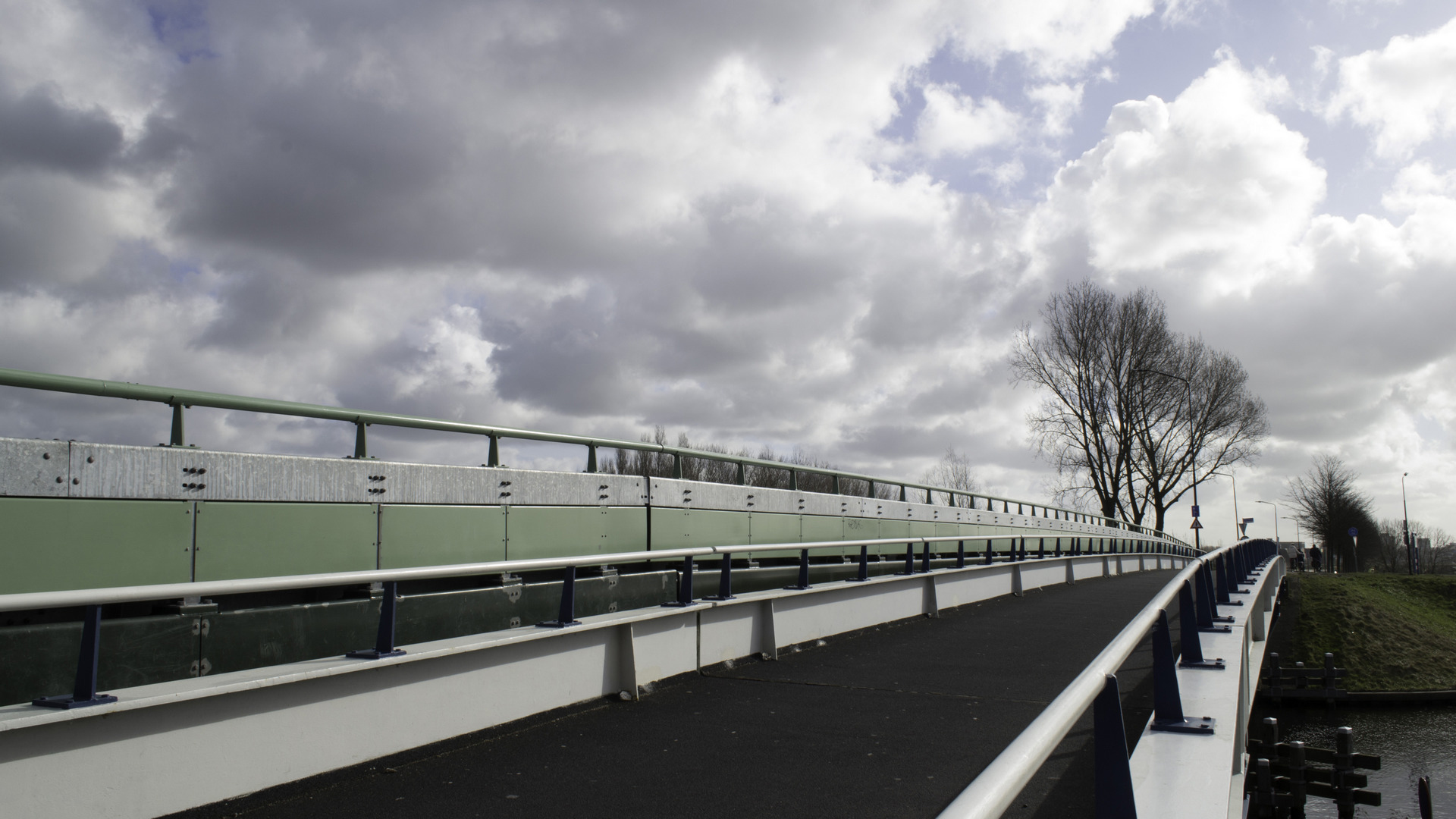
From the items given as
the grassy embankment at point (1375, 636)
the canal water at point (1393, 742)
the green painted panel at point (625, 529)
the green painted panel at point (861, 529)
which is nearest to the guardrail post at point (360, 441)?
the green painted panel at point (625, 529)

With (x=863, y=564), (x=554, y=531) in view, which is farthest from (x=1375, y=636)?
(x=554, y=531)

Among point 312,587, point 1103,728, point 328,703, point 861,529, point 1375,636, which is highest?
point 861,529

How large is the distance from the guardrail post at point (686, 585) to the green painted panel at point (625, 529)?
2160 millimetres

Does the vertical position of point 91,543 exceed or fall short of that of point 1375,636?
it exceeds it

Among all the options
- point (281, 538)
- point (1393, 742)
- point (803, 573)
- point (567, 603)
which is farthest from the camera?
point (1393, 742)

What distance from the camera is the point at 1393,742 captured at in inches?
1313

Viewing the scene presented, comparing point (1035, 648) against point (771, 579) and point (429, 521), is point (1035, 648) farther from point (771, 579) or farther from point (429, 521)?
point (429, 521)


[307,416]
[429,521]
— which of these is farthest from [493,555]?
[307,416]

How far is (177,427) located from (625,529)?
17.7 ft

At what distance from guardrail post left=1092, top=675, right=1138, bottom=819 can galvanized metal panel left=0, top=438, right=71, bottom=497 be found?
5588 millimetres

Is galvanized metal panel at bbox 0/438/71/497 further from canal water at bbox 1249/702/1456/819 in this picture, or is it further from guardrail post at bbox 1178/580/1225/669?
canal water at bbox 1249/702/1456/819

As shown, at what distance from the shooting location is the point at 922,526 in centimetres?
2006

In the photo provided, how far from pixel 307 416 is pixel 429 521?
139cm

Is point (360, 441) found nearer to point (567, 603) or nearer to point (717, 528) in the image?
point (567, 603)
